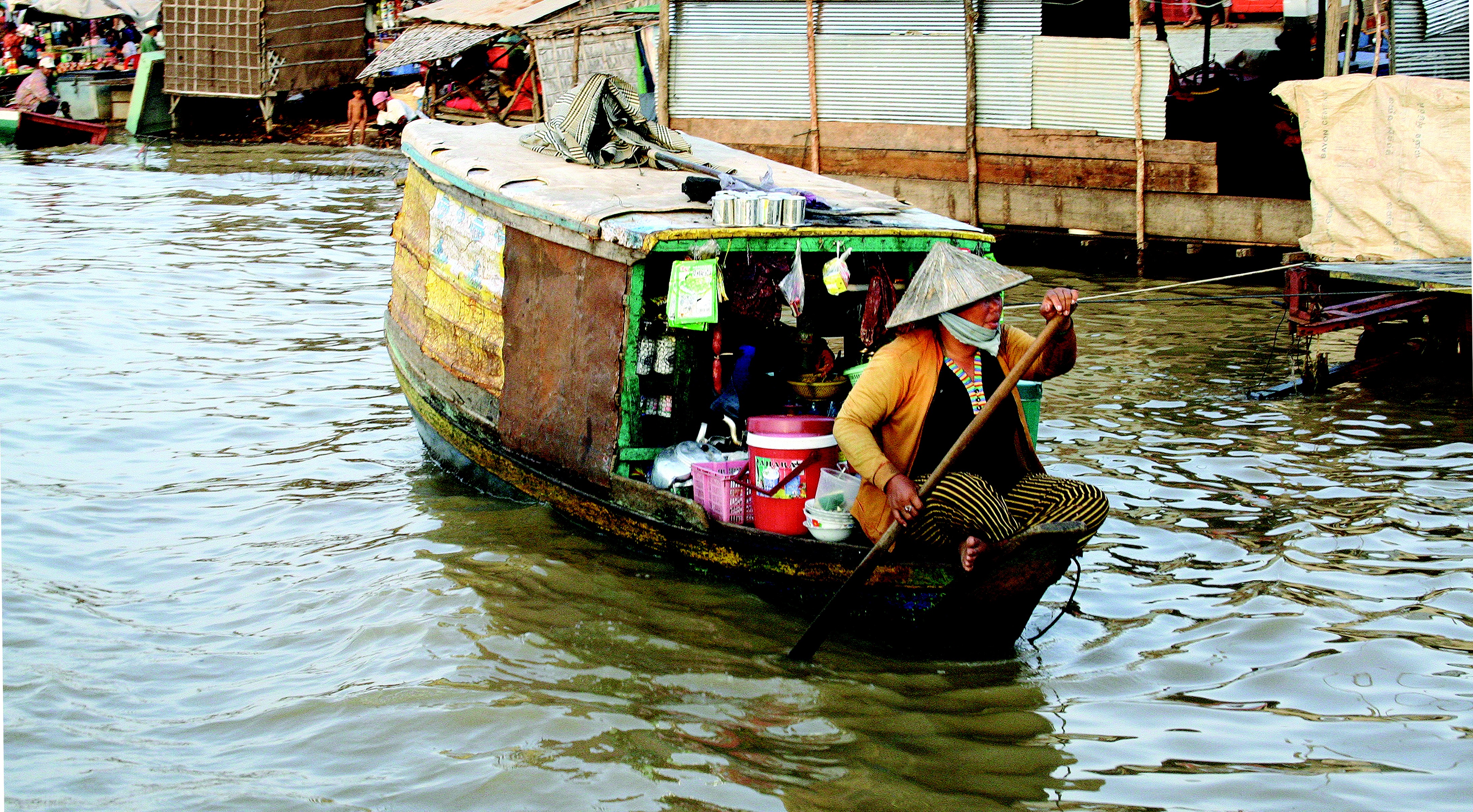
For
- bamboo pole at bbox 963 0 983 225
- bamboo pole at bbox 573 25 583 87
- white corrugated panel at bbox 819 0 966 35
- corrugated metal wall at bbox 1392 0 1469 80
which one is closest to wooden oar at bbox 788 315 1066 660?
corrugated metal wall at bbox 1392 0 1469 80

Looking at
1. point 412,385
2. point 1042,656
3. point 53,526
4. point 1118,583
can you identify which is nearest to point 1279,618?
point 1118,583

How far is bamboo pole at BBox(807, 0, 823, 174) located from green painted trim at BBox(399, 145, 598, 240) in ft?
20.9

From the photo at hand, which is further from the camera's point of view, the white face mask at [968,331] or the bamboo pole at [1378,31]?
the bamboo pole at [1378,31]

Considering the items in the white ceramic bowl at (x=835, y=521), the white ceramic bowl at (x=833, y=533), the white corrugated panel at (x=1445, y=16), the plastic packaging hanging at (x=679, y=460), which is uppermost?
the white corrugated panel at (x=1445, y=16)

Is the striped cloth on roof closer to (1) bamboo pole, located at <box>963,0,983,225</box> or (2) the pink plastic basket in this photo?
(2) the pink plastic basket

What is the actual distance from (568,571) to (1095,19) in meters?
11.1

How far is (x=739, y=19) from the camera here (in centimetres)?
1366

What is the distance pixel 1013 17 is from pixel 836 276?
8111mm

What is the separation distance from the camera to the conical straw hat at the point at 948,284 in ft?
Answer: 14.2

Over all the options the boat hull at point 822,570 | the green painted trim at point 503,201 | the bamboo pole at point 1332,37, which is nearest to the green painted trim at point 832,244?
the green painted trim at point 503,201

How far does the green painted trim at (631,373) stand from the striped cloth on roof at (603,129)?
1735mm

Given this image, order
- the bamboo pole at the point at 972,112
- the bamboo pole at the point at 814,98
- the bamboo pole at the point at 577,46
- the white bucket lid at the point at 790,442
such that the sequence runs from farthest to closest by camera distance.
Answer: the bamboo pole at the point at 577,46, the bamboo pole at the point at 814,98, the bamboo pole at the point at 972,112, the white bucket lid at the point at 790,442

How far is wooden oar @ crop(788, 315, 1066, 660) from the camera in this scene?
13.2 ft

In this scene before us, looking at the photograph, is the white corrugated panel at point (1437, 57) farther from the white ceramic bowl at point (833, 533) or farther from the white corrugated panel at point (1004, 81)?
the white ceramic bowl at point (833, 533)
